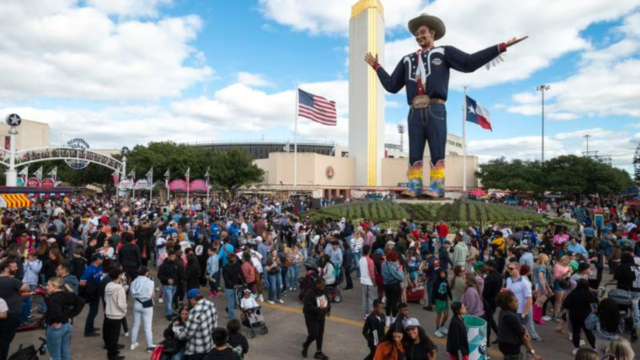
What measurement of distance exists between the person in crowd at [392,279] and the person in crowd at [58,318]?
5273mm

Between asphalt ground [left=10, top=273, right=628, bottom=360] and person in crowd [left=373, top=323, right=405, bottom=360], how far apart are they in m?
1.85

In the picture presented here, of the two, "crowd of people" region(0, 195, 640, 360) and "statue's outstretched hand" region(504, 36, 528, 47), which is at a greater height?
"statue's outstretched hand" region(504, 36, 528, 47)

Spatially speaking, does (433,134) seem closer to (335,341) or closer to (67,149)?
(335,341)

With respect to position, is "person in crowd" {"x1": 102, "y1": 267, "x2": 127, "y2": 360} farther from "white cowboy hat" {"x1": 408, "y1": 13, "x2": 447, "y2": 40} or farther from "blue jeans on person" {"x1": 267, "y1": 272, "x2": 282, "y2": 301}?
"white cowboy hat" {"x1": 408, "y1": 13, "x2": 447, "y2": 40}

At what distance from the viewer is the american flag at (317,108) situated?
34.6m

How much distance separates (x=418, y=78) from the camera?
23.7 m

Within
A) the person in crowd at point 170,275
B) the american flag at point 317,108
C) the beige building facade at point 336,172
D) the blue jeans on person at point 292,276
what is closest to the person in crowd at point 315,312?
the person in crowd at point 170,275

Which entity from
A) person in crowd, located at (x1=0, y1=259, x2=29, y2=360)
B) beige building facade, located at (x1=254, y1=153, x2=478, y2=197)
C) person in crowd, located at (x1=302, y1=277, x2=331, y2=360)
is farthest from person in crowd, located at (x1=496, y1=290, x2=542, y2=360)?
beige building facade, located at (x1=254, y1=153, x2=478, y2=197)

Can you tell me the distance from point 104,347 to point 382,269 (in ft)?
17.2

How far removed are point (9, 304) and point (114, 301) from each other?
1392 mm

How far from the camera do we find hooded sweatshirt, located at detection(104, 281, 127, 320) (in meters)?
6.19

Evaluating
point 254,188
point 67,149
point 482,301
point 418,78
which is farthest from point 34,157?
point 482,301

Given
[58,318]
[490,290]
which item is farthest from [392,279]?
[58,318]

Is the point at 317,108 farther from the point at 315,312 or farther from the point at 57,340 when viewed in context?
the point at 57,340
